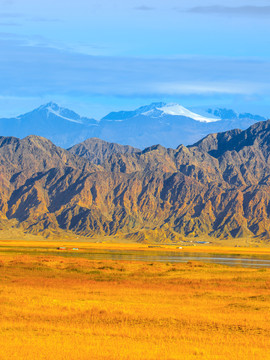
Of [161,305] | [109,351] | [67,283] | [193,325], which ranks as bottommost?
[67,283]

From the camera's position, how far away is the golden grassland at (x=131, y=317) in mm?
34875

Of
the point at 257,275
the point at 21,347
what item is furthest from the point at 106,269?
the point at 21,347

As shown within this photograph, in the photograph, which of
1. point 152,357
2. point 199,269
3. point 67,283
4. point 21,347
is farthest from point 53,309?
point 199,269

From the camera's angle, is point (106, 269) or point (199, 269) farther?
point (199, 269)

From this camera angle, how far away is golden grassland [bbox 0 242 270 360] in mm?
34875

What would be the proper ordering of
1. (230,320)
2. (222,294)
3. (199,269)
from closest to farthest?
(230,320) → (222,294) → (199,269)

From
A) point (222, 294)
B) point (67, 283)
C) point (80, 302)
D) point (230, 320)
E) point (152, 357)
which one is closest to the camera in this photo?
point (152, 357)

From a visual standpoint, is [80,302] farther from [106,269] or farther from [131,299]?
[106,269]

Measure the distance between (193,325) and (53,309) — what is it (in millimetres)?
11583

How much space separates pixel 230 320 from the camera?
47531 mm

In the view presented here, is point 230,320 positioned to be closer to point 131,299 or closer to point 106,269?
point 131,299

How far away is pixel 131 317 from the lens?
1855 inches

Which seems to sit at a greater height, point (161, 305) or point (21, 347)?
point (21, 347)

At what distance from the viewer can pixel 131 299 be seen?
197 feet
